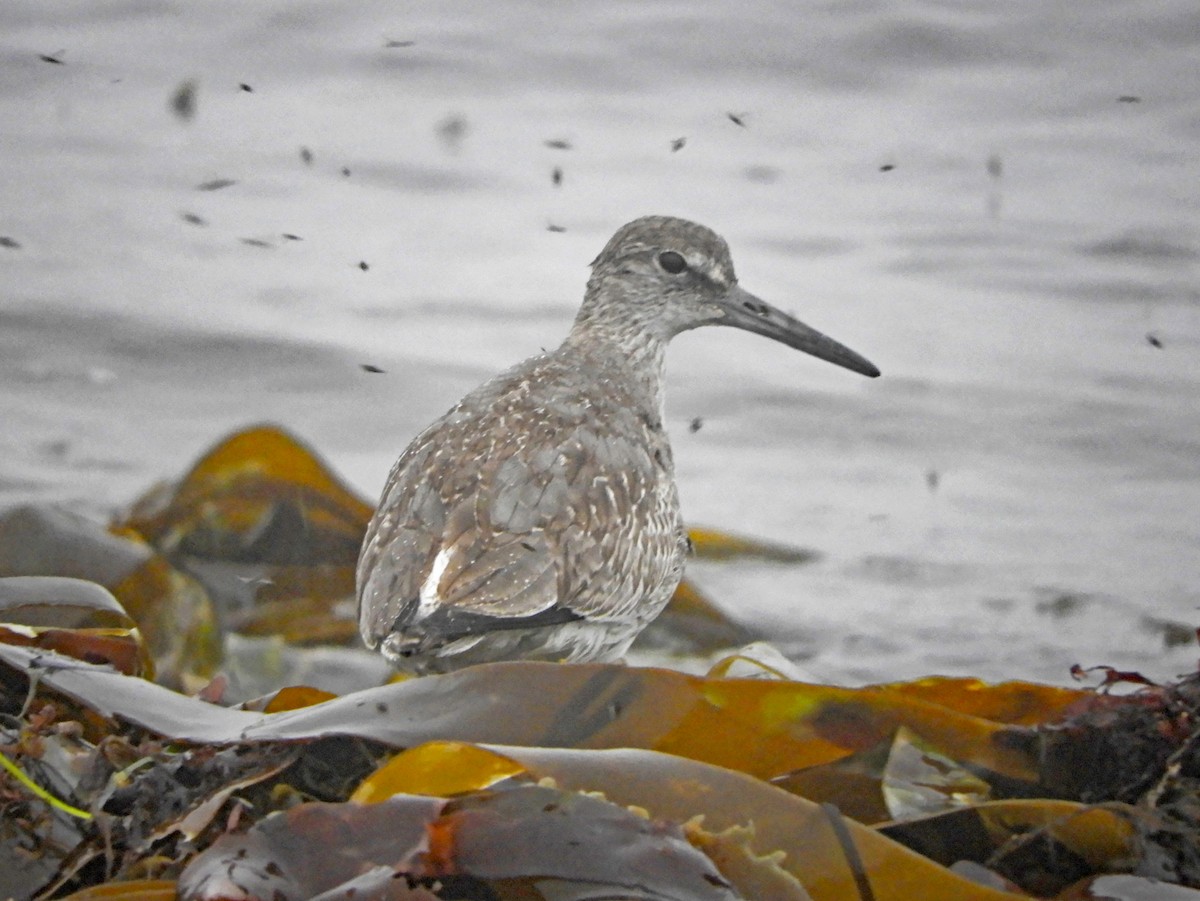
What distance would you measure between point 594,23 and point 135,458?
627 centimetres

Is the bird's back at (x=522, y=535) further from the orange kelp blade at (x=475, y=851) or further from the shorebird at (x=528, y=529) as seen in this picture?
the orange kelp blade at (x=475, y=851)

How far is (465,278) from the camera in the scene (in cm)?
889

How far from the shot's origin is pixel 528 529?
3646mm

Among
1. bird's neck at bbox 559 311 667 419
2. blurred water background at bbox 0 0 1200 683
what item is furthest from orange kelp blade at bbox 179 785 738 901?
blurred water background at bbox 0 0 1200 683

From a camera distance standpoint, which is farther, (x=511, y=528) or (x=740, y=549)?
(x=740, y=549)

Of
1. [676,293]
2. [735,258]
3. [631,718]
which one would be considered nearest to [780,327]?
[676,293]

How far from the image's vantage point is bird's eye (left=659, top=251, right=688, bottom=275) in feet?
17.0

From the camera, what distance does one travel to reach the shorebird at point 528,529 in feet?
11.3

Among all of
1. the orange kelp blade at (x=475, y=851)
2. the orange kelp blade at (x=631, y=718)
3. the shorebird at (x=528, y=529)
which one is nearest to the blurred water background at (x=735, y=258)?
the shorebird at (x=528, y=529)

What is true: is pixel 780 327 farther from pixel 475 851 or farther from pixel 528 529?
pixel 475 851

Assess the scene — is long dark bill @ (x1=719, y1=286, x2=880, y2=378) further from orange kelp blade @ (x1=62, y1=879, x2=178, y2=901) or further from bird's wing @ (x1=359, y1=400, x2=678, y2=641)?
orange kelp blade @ (x1=62, y1=879, x2=178, y2=901)

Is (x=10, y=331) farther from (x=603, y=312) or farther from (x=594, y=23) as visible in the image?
(x=594, y=23)

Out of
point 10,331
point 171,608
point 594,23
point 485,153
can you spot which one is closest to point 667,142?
point 485,153

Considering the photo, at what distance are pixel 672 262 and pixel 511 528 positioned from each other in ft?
5.87
